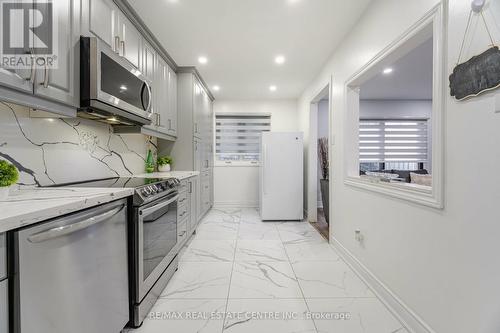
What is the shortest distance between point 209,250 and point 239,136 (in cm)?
300

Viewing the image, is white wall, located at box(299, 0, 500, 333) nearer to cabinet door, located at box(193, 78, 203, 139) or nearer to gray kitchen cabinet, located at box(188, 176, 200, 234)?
gray kitchen cabinet, located at box(188, 176, 200, 234)

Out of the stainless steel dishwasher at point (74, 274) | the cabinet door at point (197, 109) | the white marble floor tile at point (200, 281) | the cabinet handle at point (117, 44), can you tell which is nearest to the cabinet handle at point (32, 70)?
the stainless steel dishwasher at point (74, 274)

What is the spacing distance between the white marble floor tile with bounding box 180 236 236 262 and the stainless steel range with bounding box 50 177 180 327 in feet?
1.53

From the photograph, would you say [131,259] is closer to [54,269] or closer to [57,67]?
[54,269]

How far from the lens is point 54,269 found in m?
0.92

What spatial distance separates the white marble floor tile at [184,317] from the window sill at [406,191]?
150cm

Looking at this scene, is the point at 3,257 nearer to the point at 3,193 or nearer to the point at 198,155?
the point at 3,193

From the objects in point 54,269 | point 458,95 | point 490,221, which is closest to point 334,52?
point 458,95

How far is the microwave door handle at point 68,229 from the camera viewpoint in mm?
863

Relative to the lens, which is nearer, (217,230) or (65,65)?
(65,65)

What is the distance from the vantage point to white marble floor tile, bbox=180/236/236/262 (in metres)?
2.56

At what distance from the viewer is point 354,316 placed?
5.32 ft

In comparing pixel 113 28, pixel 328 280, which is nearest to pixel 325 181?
pixel 328 280

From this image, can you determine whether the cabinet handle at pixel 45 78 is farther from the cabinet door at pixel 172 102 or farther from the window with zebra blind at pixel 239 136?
the window with zebra blind at pixel 239 136
